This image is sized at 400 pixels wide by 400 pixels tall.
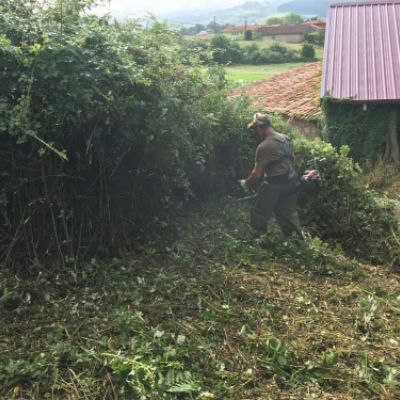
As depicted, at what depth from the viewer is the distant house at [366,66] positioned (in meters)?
12.3

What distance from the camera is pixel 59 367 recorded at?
3602 mm

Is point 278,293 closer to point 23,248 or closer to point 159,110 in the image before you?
point 159,110

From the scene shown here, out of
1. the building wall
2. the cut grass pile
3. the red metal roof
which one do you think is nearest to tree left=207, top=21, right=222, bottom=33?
the building wall

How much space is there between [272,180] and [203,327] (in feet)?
8.16

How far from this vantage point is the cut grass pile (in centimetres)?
352

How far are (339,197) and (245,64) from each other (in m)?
51.4

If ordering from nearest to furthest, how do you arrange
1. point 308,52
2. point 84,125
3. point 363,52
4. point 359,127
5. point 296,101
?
point 84,125 → point 359,127 → point 363,52 → point 296,101 → point 308,52

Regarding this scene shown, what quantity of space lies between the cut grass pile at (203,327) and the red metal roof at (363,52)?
25.3 ft

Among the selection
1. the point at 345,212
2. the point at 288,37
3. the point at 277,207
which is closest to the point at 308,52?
the point at 288,37

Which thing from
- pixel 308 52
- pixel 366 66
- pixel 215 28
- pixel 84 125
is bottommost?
pixel 84 125

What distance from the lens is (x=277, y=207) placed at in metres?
6.44

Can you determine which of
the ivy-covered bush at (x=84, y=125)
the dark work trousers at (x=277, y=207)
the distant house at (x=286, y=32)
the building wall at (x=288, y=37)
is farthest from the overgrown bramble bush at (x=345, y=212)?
the distant house at (x=286, y=32)

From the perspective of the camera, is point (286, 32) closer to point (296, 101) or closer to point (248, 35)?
point (248, 35)

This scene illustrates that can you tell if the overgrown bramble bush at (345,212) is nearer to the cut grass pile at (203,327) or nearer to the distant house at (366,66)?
the cut grass pile at (203,327)
